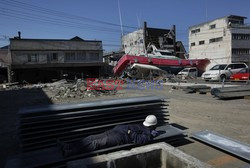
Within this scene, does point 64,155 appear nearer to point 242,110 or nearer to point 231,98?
point 242,110

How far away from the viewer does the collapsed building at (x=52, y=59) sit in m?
27.1

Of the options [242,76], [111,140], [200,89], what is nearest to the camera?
[111,140]

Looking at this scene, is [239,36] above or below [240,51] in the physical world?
above

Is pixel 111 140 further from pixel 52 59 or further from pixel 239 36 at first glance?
pixel 239 36

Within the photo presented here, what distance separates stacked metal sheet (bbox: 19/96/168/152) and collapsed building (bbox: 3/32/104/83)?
25.1 meters

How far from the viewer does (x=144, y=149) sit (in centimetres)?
A: 296

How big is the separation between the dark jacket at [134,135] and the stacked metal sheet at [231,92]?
21.5 feet

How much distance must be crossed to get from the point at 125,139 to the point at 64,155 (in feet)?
3.61

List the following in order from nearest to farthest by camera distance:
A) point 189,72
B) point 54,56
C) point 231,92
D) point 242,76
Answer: point 231,92, point 242,76, point 189,72, point 54,56

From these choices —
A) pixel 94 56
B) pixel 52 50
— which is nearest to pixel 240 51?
pixel 94 56

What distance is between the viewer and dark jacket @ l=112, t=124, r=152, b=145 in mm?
3383

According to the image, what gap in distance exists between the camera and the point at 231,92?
29.1 feet

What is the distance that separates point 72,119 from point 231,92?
8204mm

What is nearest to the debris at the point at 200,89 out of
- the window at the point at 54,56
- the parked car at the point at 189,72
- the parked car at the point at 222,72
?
the parked car at the point at 222,72
